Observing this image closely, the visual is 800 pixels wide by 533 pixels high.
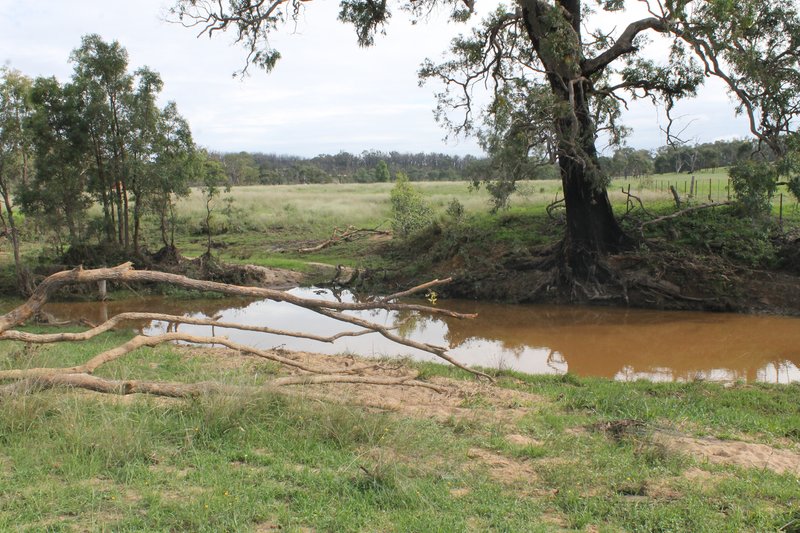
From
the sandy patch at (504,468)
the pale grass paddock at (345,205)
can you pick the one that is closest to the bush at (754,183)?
the pale grass paddock at (345,205)

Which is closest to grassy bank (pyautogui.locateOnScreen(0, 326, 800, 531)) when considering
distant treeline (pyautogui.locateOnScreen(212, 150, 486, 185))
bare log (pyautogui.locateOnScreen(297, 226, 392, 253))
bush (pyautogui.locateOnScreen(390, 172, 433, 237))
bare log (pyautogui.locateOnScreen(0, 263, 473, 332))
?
bare log (pyautogui.locateOnScreen(0, 263, 473, 332))

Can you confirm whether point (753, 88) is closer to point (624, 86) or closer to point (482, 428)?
point (624, 86)

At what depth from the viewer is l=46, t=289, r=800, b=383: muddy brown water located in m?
11.1

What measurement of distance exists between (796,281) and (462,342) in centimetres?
797

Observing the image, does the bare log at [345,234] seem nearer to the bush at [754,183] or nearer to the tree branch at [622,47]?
the tree branch at [622,47]

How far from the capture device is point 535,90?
14.3 metres

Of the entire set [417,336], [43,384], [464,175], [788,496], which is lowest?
[417,336]

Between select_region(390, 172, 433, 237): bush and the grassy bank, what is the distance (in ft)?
54.2

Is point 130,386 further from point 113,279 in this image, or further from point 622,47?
point 622,47

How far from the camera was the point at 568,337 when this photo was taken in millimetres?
13266

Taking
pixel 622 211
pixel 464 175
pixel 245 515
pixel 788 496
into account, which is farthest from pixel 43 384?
pixel 622 211

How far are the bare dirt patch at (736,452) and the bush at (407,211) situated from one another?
17322 mm

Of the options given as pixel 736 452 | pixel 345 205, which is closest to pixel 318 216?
pixel 345 205

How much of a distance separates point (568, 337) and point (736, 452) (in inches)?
304
